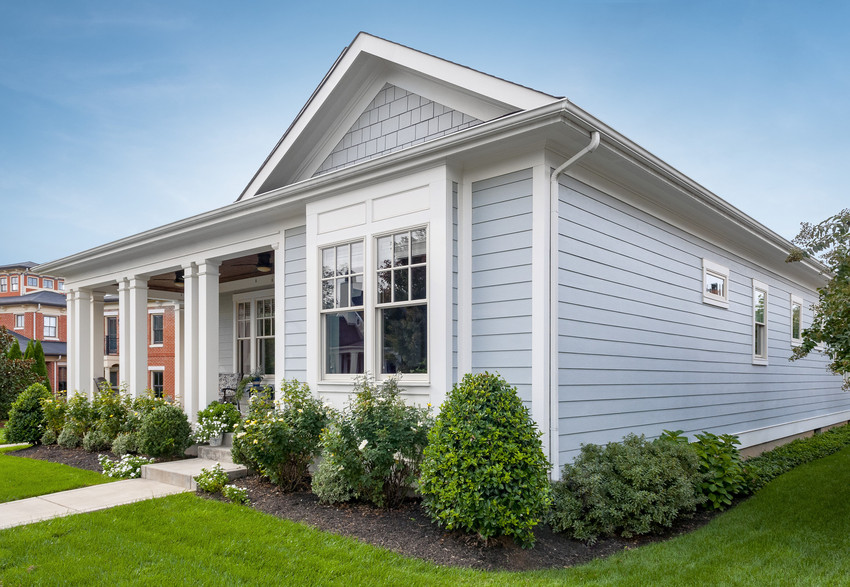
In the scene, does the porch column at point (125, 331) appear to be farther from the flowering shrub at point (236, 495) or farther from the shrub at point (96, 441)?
the flowering shrub at point (236, 495)

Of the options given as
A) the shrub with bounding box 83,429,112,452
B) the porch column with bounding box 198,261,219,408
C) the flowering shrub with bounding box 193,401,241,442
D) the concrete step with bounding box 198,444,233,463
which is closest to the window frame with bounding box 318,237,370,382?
the concrete step with bounding box 198,444,233,463

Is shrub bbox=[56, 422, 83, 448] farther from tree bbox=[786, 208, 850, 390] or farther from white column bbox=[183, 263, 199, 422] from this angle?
tree bbox=[786, 208, 850, 390]

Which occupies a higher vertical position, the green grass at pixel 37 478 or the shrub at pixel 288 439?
the shrub at pixel 288 439

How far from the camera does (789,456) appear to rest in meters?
9.50

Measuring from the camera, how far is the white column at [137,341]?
10.9 metres

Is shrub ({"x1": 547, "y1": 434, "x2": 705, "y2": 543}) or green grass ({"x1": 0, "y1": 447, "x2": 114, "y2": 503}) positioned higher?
shrub ({"x1": 547, "y1": 434, "x2": 705, "y2": 543})

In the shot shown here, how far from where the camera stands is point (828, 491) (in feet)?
23.7

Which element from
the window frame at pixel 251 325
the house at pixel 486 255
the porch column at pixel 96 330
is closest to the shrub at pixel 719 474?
the house at pixel 486 255

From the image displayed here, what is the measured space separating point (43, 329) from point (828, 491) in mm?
39835

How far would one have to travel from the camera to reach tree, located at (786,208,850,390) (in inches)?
225

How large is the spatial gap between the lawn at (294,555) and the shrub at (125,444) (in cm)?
338

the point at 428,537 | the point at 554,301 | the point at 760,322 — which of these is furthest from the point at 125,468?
the point at 760,322

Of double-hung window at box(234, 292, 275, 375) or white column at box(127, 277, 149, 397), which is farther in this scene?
double-hung window at box(234, 292, 275, 375)

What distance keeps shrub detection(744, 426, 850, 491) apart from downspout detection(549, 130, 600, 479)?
3.20 m
